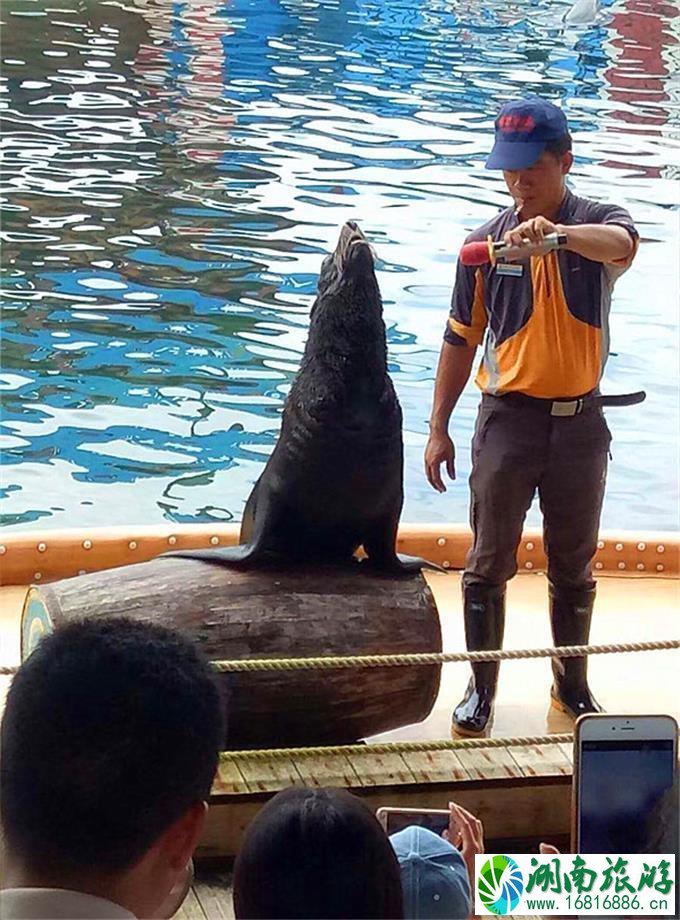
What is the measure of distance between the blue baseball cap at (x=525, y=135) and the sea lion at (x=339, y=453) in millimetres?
404

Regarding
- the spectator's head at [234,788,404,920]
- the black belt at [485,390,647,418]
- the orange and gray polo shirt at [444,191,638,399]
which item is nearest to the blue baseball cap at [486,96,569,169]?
the orange and gray polo shirt at [444,191,638,399]

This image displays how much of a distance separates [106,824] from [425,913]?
61 cm

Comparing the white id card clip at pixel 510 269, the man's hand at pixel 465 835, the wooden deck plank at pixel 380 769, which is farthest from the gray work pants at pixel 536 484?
the man's hand at pixel 465 835

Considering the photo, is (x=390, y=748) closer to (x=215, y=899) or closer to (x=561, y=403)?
(x=215, y=899)

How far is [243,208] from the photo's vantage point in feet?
37.4

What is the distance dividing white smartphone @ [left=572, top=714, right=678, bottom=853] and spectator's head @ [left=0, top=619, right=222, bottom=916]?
3.59 feet

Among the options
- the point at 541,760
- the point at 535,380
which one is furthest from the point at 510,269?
the point at 541,760

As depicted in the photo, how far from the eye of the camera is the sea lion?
318 cm

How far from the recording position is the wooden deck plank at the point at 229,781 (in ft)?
9.17

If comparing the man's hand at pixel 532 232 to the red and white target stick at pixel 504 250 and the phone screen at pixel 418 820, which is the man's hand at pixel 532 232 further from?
the phone screen at pixel 418 820

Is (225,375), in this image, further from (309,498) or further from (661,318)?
(309,498)

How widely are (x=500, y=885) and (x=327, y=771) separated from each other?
92cm

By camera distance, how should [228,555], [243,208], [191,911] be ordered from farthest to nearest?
[243,208] < [228,555] < [191,911]

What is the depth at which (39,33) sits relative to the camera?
17406mm
